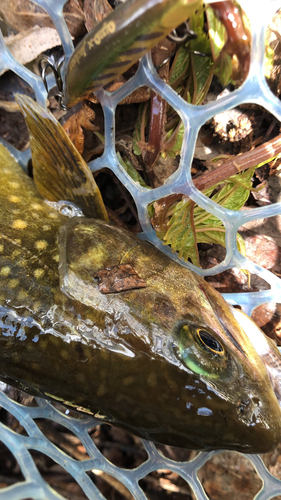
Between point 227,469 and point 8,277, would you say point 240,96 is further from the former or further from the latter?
point 227,469

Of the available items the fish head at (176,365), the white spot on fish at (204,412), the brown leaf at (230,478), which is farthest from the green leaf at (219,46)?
the brown leaf at (230,478)

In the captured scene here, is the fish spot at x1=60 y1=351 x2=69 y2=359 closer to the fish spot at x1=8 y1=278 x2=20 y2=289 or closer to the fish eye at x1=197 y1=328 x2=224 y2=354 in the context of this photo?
the fish spot at x1=8 y1=278 x2=20 y2=289

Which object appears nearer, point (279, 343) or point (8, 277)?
point (8, 277)

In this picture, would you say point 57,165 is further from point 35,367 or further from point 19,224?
point 35,367

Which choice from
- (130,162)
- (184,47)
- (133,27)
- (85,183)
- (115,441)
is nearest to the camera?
(133,27)

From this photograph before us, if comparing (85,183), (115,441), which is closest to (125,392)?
(85,183)

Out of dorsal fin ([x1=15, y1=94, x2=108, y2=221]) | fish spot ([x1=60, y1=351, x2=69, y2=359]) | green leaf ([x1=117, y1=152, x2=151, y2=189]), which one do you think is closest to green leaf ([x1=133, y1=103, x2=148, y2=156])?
green leaf ([x1=117, y1=152, x2=151, y2=189])

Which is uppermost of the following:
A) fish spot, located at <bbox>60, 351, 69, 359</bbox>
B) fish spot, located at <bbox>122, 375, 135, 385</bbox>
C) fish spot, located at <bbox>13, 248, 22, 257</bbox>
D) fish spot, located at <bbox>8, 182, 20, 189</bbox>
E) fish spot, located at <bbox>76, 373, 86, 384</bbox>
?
fish spot, located at <bbox>8, 182, 20, 189</bbox>

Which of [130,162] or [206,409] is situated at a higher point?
[130,162]

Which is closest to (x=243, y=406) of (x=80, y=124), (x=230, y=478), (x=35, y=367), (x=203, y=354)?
(x=203, y=354)
